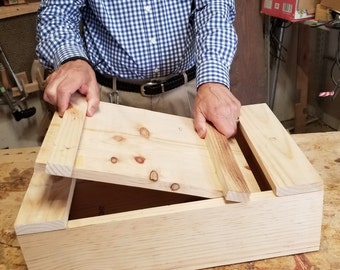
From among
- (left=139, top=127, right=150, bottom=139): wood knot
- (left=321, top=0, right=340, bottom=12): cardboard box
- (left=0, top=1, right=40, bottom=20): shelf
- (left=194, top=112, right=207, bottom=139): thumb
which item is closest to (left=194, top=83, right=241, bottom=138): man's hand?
(left=194, top=112, right=207, bottom=139): thumb

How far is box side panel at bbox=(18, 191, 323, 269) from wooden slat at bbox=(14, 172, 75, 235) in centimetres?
2

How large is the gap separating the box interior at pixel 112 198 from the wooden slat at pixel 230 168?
0.16 feet

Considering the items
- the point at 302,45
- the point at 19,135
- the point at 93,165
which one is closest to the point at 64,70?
the point at 93,165

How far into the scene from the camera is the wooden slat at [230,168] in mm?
635

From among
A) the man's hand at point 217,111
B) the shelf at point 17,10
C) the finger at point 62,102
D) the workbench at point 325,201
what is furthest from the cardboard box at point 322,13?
the finger at point 62,102


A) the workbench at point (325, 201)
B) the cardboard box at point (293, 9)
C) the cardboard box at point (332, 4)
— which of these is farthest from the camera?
the cardboard box at point (293, 9)

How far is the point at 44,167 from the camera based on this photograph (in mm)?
593

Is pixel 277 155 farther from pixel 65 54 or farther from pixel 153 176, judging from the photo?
pixel 65 54

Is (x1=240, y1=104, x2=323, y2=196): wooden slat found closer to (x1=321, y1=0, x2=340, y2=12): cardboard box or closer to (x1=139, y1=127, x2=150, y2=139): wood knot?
(x1=139, y1=127, x2=150, y2=139): wood knot

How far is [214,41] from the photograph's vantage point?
94 centimetres

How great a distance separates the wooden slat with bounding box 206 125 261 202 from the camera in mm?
635

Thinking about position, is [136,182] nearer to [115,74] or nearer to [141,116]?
[141,116]

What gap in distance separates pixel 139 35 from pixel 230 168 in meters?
0.50

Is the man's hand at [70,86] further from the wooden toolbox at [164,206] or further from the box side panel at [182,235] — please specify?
the box side panel at [182,235]
